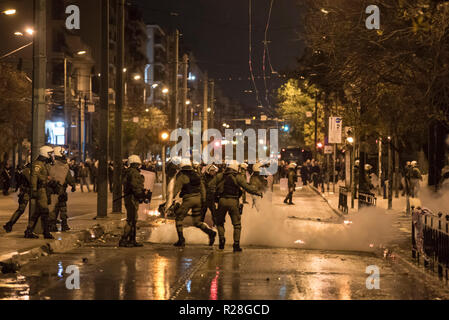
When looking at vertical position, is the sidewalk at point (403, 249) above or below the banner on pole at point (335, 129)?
below

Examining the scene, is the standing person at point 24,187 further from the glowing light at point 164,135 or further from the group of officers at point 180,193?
the glowing light at point 164,135

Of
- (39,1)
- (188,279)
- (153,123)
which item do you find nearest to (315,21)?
(39,1)

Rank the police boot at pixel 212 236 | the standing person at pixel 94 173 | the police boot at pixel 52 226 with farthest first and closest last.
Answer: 1. the standing person at pixel 94 173
2. the police boot at pixel 52 226
3. the police boot at pixel 212 236

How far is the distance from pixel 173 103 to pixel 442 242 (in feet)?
83.7

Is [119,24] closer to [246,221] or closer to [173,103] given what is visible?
[246,221]

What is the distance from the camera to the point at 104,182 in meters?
22.4

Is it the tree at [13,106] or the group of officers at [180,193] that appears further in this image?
the tree at [13,106]

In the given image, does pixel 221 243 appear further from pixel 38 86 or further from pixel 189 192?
pixel 38 86

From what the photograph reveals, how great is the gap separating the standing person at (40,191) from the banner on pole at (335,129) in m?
20.0

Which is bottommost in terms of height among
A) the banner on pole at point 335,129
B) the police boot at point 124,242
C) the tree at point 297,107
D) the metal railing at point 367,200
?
the police boot at point 124,242

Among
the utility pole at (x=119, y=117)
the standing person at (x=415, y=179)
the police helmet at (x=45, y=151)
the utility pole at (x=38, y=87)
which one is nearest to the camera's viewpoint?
the police helmet at (x=45, y=151)

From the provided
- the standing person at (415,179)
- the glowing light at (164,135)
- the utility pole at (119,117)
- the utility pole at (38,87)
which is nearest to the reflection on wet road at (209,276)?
the utility pole at (38,87)

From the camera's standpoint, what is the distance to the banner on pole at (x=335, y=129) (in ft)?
113

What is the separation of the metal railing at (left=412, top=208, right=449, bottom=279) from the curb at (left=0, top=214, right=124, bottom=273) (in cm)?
661
